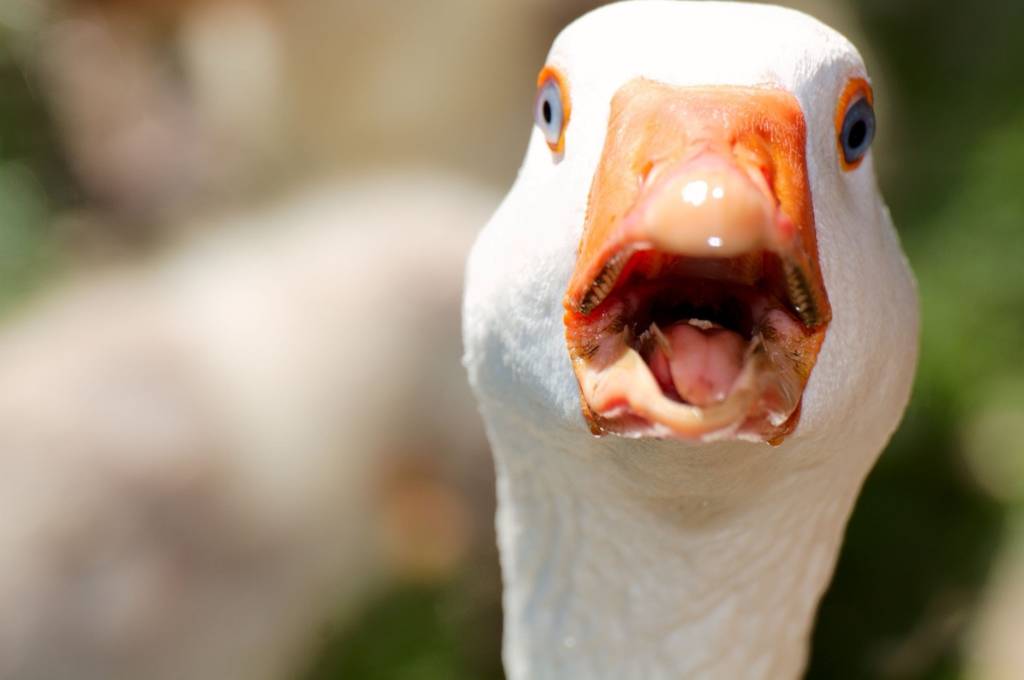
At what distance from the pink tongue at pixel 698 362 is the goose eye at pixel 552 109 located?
0.27 m

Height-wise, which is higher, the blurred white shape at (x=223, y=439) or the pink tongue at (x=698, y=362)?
the pink tongue at (x=698, y=362)

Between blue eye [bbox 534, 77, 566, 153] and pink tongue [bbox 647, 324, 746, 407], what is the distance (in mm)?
275

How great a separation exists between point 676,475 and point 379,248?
2659 mm

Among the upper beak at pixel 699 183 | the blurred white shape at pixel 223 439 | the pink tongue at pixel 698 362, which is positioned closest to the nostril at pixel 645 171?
the upper beak at pixel 699 183

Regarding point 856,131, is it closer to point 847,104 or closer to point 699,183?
→ point 847,104

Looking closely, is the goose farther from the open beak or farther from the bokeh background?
the bokeh background

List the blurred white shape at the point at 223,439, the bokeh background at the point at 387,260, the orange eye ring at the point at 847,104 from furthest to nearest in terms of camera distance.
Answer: the bokeh background at the point at 387,260
the blurred white shape at the point at 223,439
the orange eye ring at the point at 847,104

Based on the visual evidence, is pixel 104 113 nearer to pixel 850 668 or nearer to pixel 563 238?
pixel 850 668

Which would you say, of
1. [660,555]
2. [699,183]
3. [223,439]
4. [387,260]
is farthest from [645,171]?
[387,260]

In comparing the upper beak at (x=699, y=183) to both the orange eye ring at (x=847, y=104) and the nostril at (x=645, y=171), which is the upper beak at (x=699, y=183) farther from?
the orange eye ring at (x=847, y=104)

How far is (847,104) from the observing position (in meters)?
0.99

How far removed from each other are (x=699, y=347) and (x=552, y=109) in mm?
336

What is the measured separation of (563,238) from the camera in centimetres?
96

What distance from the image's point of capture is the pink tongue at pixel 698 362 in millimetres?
785
